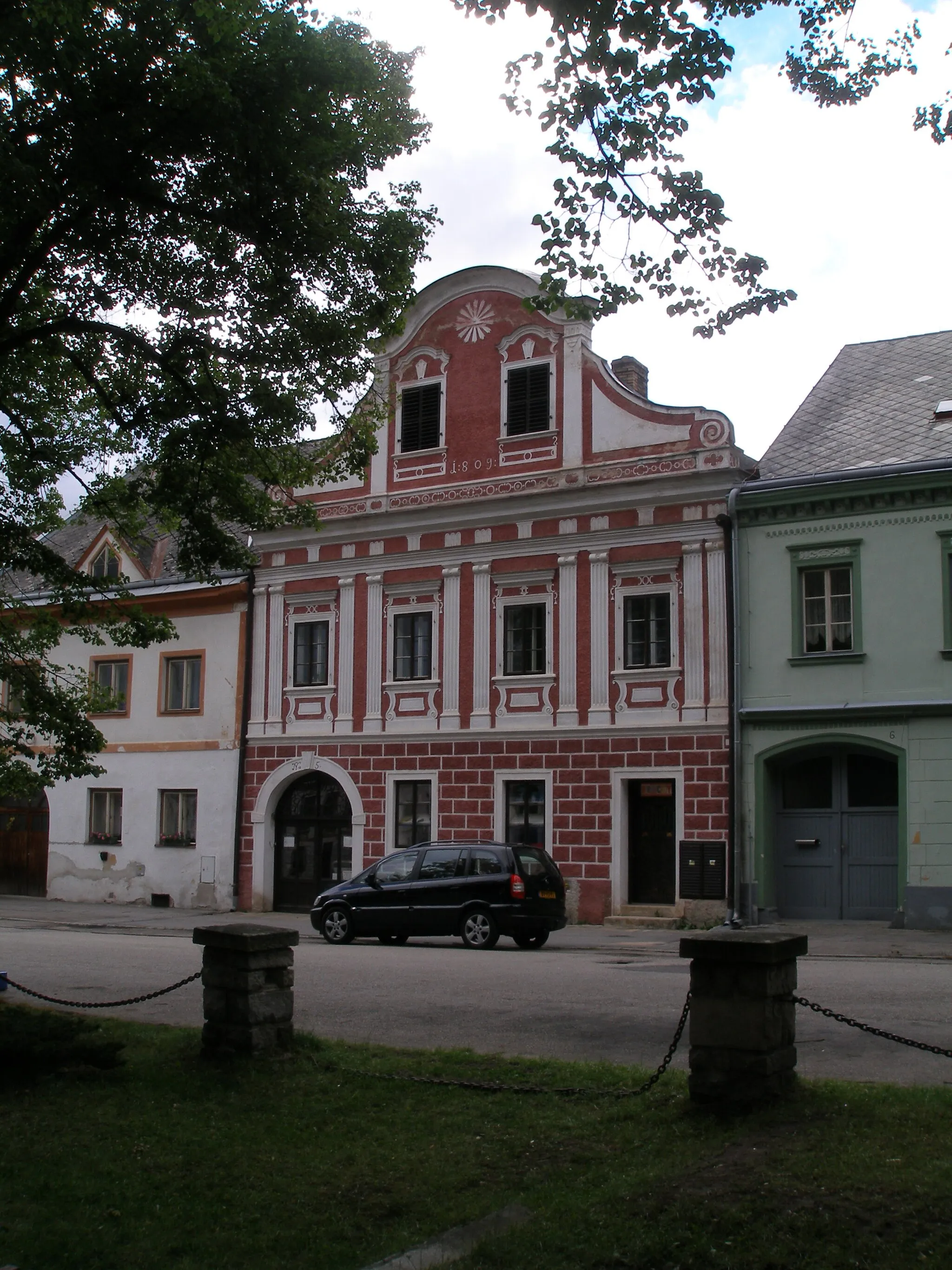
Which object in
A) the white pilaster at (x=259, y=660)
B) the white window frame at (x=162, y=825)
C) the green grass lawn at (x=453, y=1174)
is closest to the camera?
the green grass lawn at (x=453, y=1174)

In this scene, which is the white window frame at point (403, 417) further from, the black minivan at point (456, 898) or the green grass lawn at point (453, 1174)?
the green grass lawn at point (453, 1174)

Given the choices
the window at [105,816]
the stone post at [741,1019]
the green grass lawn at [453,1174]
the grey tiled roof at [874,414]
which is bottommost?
the green grass lawn at [453,1174]

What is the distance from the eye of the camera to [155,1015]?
12.5 m

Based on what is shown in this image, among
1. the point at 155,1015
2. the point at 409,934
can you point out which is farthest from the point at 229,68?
the point at 409,934

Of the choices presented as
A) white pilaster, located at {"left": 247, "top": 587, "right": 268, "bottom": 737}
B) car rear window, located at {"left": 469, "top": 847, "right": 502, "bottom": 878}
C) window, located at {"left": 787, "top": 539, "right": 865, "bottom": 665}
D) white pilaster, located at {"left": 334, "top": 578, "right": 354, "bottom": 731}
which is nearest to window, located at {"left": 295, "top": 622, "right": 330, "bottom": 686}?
white pilaster, located at {"left": 334, "top": 578, "right": 354, "bottom": 731}

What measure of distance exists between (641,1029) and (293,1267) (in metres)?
5.96

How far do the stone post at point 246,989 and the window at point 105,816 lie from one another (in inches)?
919

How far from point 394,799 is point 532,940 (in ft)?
26.5

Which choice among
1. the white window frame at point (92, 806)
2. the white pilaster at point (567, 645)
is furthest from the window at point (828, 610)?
the white window frame at point (92, 806)

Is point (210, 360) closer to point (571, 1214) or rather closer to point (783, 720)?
point (571, 1214)

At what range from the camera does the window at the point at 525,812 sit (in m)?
26.0

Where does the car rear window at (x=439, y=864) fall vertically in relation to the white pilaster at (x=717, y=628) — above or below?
below

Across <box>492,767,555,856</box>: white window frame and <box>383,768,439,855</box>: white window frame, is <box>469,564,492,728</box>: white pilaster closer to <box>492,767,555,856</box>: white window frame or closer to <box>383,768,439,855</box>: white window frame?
<box>492,767,555,856</box>: white window frame

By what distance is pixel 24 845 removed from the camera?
110 feet
